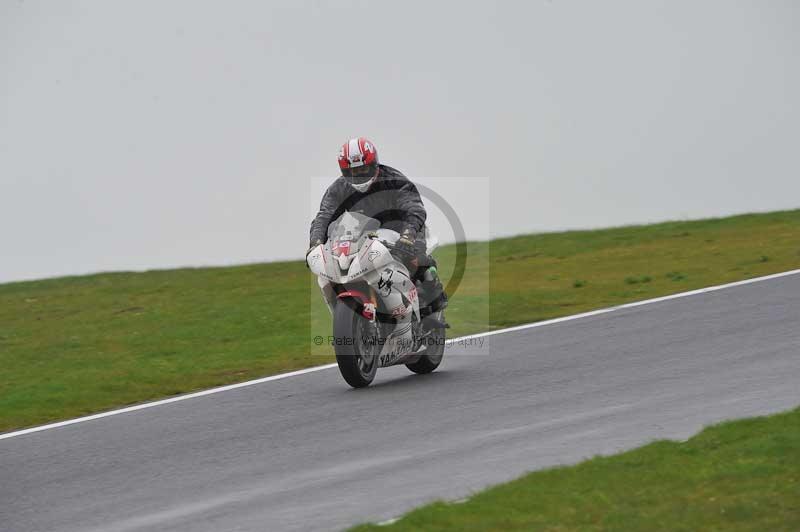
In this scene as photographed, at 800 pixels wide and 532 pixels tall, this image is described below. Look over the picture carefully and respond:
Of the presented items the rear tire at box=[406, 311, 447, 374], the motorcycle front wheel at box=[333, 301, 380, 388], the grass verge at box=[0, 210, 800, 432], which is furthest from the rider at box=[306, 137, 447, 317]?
the grass verge at box=[0, 210, 800, 432]

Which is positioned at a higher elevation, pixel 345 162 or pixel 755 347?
pixel 345 162

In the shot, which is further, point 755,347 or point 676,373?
point 755,347

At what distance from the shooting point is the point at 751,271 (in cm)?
1498

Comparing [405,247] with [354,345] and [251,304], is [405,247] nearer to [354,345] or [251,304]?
[354,345]

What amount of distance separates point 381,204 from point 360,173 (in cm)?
42

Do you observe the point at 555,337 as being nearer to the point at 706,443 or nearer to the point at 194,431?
the point at 194,431

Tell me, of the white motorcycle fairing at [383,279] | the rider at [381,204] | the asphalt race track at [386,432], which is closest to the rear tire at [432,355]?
the asphalt race track at [386,432]

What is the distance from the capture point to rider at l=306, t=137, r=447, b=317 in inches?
364

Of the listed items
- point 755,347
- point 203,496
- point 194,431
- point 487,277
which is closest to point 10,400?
point 194,431

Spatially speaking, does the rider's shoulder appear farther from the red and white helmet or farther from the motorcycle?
the motorcycle

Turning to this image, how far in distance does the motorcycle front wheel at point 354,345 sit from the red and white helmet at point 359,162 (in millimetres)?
1058

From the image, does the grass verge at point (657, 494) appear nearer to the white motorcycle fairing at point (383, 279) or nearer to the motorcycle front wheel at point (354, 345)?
the motorcycle front wheel at point (354, 345)

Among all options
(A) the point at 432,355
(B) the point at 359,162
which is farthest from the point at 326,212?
(A) the point at 432,355

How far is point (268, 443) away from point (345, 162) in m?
2.47
